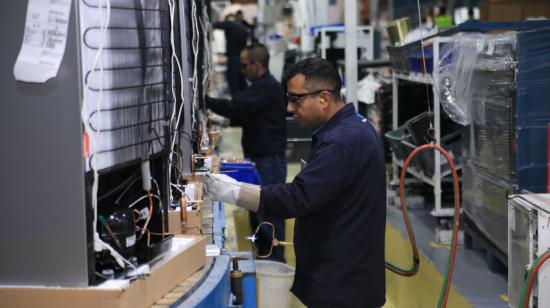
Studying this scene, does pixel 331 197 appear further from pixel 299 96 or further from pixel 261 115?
pixel 261 115

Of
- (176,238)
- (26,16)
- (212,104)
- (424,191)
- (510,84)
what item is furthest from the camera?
(424,191)

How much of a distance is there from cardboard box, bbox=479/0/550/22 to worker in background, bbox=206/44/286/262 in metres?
1.90

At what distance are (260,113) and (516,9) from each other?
228 cm

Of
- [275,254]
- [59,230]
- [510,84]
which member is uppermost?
[510,84]

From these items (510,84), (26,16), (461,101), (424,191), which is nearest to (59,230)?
(26,16)

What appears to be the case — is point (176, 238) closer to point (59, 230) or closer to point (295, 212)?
point (295, 212)

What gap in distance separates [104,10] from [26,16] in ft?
0.68

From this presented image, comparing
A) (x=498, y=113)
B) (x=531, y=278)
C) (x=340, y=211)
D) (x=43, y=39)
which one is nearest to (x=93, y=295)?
(x=43, y=39)

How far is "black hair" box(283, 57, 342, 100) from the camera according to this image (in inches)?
116

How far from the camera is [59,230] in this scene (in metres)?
2.10

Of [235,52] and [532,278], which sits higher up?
[235,52]

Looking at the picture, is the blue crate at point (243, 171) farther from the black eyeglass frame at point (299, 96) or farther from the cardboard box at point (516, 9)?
the cardboard box at point (516, 9)

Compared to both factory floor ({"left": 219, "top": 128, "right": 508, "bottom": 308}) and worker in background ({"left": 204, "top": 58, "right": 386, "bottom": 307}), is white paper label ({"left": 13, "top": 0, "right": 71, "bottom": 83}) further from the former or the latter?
factory floor ({"left": 219, "top": 128, "right": 508, "bottom": 308})

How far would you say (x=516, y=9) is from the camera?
655 centimetres
